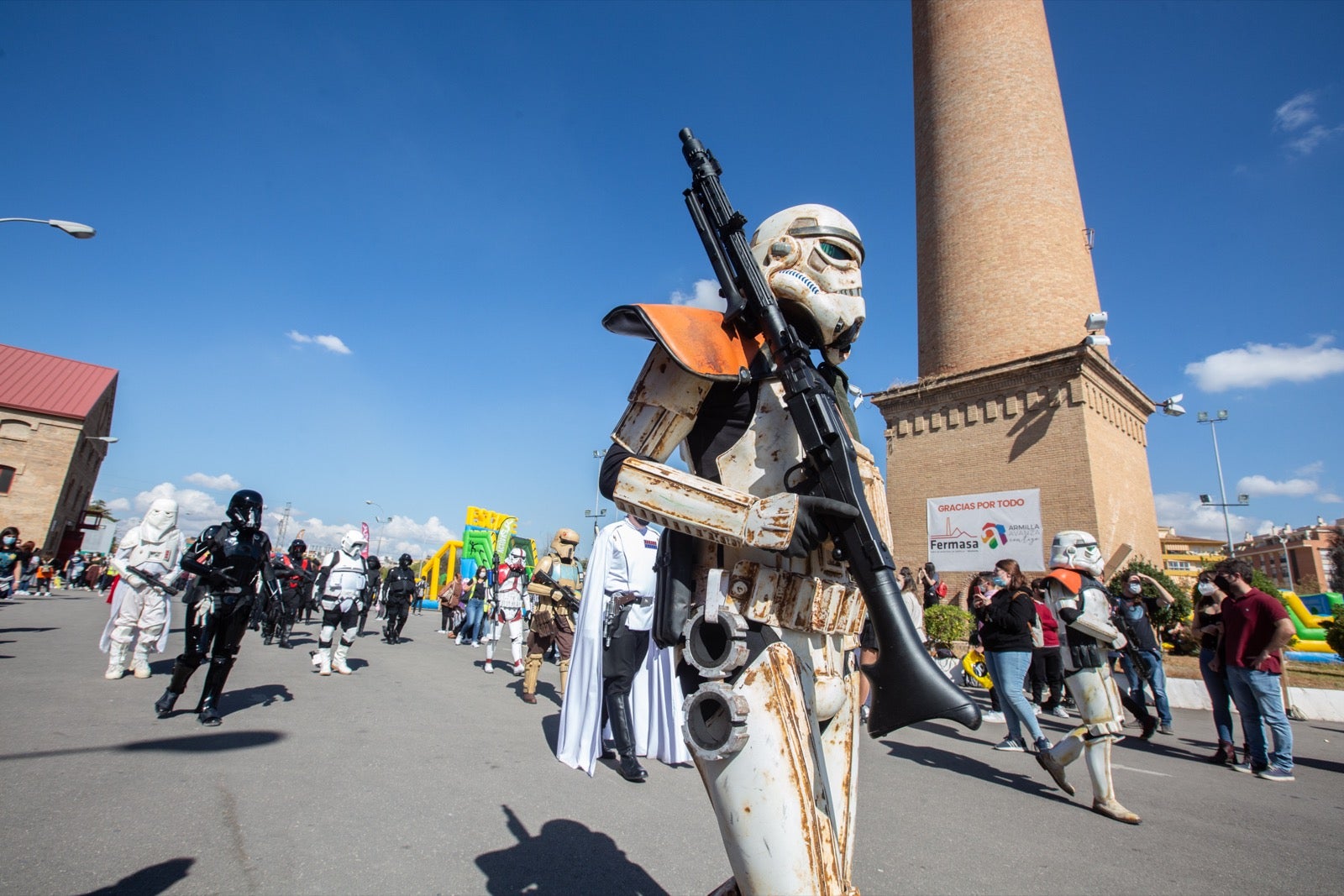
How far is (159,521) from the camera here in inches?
292

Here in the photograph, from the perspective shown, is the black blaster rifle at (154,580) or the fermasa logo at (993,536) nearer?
the black blaster rifle at (154,580)

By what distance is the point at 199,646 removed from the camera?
5.39 m

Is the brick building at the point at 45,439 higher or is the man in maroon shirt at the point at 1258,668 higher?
the brick building at the point at 45,439

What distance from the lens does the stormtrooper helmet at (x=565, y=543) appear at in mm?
8508

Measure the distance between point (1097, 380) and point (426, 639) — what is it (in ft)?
61.3

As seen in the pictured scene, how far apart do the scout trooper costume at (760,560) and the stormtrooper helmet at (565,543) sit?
22.3 ft

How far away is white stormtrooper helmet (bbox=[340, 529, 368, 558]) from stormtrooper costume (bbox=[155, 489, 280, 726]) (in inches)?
119

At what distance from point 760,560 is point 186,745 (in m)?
4.97

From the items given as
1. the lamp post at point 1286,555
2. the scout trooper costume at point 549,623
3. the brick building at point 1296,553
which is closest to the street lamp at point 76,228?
the scout trooper costume at point 549,623

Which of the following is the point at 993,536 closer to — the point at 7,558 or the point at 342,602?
the point at 342,602

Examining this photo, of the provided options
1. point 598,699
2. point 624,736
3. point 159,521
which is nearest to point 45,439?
point 159,521

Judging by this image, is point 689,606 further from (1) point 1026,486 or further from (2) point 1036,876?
(1) point 1026,486

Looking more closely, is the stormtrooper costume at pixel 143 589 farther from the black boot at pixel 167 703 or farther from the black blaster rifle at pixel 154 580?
the black boot at pixel 167 703

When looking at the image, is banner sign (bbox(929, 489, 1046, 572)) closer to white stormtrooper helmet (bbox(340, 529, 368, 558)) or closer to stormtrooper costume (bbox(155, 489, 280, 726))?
white stormtrooper helmet (bbox(340, 529, 368, 558))
